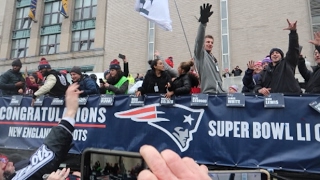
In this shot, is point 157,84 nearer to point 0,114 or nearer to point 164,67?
point 164,67

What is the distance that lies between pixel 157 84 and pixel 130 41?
64.6 feet

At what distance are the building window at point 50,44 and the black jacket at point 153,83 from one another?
26.6 m

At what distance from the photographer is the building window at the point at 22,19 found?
31720 mm

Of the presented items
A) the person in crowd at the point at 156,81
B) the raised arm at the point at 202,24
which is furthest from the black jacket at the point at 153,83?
the raised arm at the point at 202,24

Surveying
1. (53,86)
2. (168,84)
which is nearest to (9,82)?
(53,86)

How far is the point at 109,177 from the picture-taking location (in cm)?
121

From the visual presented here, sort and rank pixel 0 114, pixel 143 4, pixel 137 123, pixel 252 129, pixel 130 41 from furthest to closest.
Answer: pixel 130 41, pixel 143 4, pixel 0 114, pixel 137 123, pixel 252 129

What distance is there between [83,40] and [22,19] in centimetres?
893

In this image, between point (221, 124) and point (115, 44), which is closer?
point (221, 124)

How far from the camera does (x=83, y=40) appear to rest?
28609 mm

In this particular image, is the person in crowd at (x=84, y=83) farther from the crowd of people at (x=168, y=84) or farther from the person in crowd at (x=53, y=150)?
the person in crowd at (x=53, y=150)

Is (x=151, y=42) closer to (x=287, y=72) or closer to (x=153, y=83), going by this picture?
(x=153, y=83)

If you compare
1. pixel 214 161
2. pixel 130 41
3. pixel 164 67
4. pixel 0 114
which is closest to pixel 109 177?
pixel 214 161

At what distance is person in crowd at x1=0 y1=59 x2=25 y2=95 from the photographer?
23.1 feet
